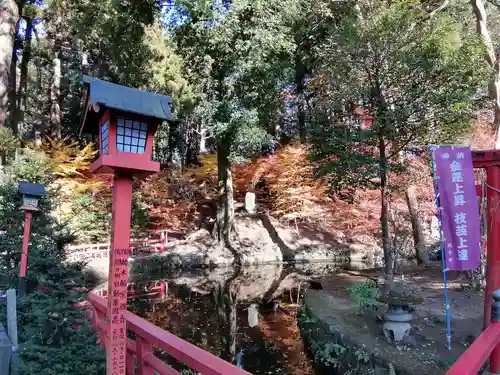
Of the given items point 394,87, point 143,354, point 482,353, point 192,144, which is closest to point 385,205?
point 394,87

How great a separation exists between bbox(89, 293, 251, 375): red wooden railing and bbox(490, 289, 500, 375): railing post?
228 cm

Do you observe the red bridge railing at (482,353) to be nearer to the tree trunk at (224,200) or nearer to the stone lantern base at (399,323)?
the stone lantern base at (399,323)

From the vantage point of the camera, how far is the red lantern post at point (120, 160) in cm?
269

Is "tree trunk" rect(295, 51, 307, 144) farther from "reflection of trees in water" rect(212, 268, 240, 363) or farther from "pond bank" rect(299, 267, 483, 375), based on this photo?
"pond bank" rect(299, 267, 483, 375)

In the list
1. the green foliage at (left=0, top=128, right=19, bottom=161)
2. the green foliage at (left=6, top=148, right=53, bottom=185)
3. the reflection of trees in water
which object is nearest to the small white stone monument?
the reflection of trees in water

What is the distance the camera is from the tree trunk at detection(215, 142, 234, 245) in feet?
51.2

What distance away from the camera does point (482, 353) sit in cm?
239

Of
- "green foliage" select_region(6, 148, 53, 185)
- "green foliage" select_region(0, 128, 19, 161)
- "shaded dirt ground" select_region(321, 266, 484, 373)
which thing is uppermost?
"green foliage" select_region(0, 128, 19, 161)

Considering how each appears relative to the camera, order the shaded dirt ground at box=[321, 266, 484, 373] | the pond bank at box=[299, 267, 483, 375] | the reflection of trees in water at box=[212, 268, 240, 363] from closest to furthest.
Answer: the pond bank at box=[299, 267, 483, 375] < the shaded dirt ground at box=[321, 266, 484, 373] < the reflection of trees in water at box=[212, 268, 240, 363]

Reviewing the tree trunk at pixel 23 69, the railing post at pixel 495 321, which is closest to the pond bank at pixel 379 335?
the railing post at pixel 495 321

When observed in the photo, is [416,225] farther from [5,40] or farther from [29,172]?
[5,40]

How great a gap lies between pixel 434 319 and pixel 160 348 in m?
5.33

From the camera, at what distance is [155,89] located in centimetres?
1297

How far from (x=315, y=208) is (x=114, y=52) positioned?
10458 millimetres
